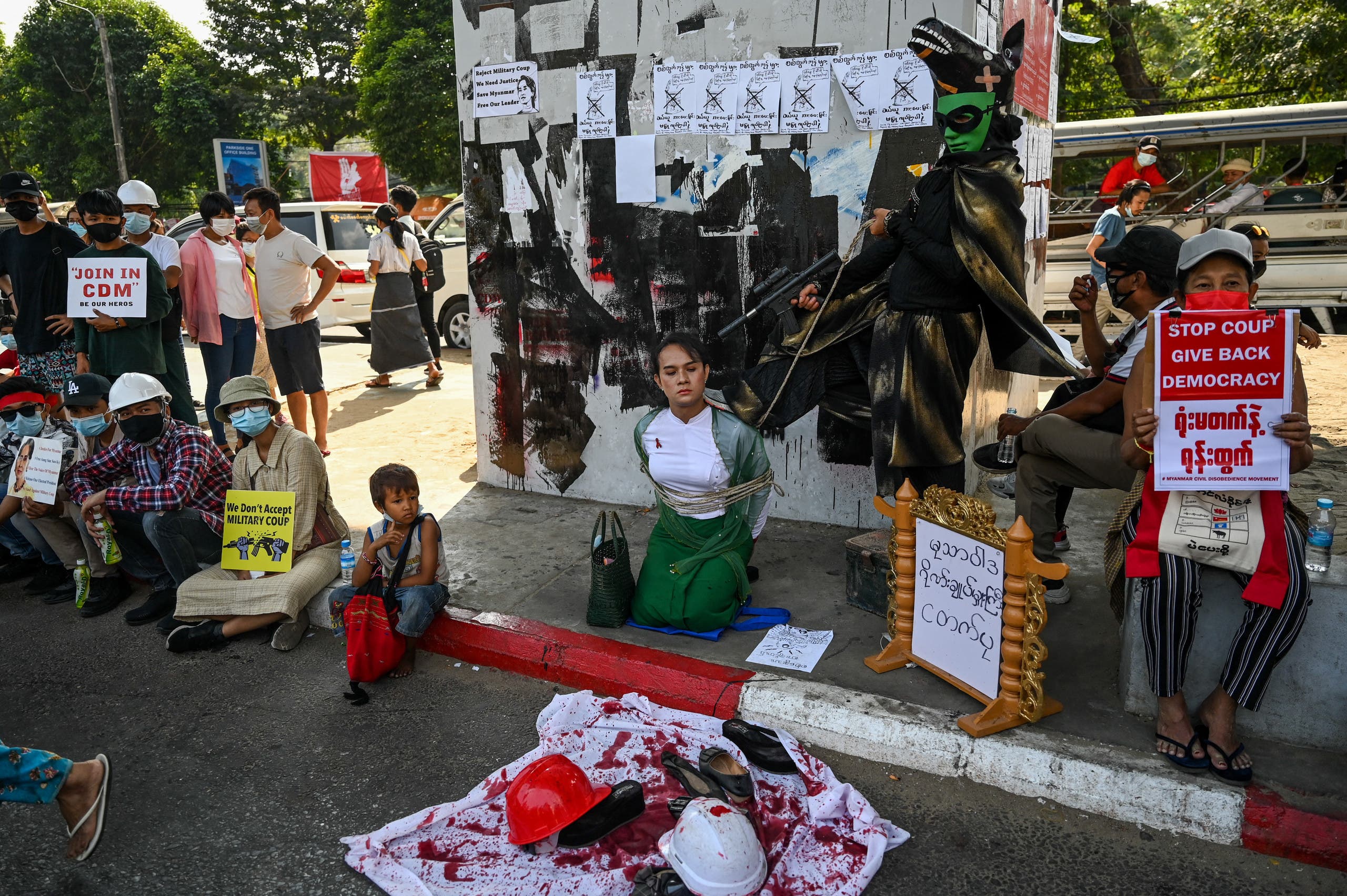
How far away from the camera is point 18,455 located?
5.09 meters

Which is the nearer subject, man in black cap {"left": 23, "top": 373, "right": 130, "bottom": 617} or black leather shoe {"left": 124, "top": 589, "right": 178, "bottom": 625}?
black leather shoe {"left": 124, "top": 589, "right": 178, "bottom": 625}

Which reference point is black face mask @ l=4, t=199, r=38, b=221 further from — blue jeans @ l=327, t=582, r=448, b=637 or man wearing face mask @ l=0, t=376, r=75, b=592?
blue jeans @ l=327, t=582, r=448, b=637

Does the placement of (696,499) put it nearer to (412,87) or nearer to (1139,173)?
(1139,173)

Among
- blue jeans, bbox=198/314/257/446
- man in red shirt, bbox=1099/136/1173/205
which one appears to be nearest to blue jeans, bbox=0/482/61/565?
blue jeans, bbox=198/314/257/446

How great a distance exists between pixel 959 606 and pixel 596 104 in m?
3.52

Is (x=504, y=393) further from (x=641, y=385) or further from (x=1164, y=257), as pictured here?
(x=1164, y=257)

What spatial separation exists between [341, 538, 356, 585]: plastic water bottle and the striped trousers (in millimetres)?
3291

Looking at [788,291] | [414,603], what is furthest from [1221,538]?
[414,603]

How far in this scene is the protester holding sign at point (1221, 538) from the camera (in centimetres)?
282

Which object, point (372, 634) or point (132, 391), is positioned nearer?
point (372, 634)

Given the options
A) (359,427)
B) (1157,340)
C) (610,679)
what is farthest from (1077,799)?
(359,427)

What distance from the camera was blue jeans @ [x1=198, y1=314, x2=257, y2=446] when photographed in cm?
672

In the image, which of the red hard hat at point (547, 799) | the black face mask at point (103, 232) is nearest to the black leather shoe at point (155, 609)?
the black face mask at point (103, 232)

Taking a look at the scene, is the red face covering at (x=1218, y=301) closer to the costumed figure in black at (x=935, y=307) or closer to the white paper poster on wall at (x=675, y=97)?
the costumed figure in black at (x=935, y=307)
